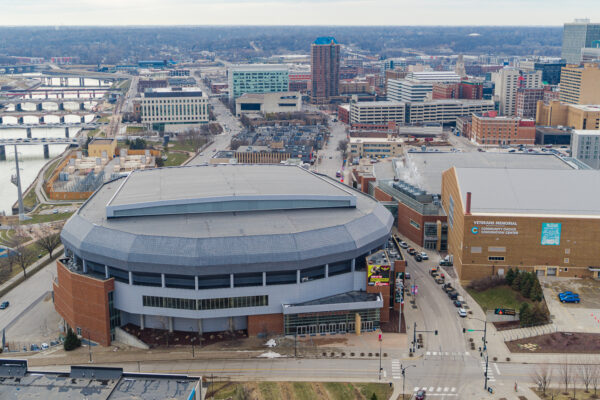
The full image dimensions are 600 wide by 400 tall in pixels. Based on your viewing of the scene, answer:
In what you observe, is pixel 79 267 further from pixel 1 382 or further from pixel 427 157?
pixel 427 157

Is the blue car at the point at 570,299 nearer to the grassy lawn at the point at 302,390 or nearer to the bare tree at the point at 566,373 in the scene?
the bare tree at the point at 566,373

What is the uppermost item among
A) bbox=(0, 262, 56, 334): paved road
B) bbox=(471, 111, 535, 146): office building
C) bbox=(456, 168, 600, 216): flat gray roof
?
bbox=(456, 168, 600, 216): flat gray roof

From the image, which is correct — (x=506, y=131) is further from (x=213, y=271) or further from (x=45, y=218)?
(x=213, y=271)

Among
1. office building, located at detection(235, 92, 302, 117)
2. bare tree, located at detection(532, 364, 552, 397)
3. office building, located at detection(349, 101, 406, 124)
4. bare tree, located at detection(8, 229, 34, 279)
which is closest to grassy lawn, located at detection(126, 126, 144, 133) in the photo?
office building, located at detection(235, 92, 302, 117)

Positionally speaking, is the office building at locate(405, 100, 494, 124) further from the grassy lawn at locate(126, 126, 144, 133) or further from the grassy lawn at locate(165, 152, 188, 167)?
the grassy lawn at locate(126, 126, 144, 133)

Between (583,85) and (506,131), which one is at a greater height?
(583,85)

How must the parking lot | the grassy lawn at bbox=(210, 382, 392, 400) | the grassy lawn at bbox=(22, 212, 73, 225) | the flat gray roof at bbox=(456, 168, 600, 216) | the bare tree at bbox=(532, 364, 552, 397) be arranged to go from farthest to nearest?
the grassy lawn at bbox=(22, 212, 73, 225) < the flat gray roof at bbox=(456, 168, 600, 216) < the parking lot < the bare tree at bbox=(532, 364, 552, 397) < the grassy lawn at bbox=(210, 382, 392, 400)

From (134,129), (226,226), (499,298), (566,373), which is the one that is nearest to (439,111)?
(134,129)

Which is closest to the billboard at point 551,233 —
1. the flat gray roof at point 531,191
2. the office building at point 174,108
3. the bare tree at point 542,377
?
the flat gray roof at point 531,191
